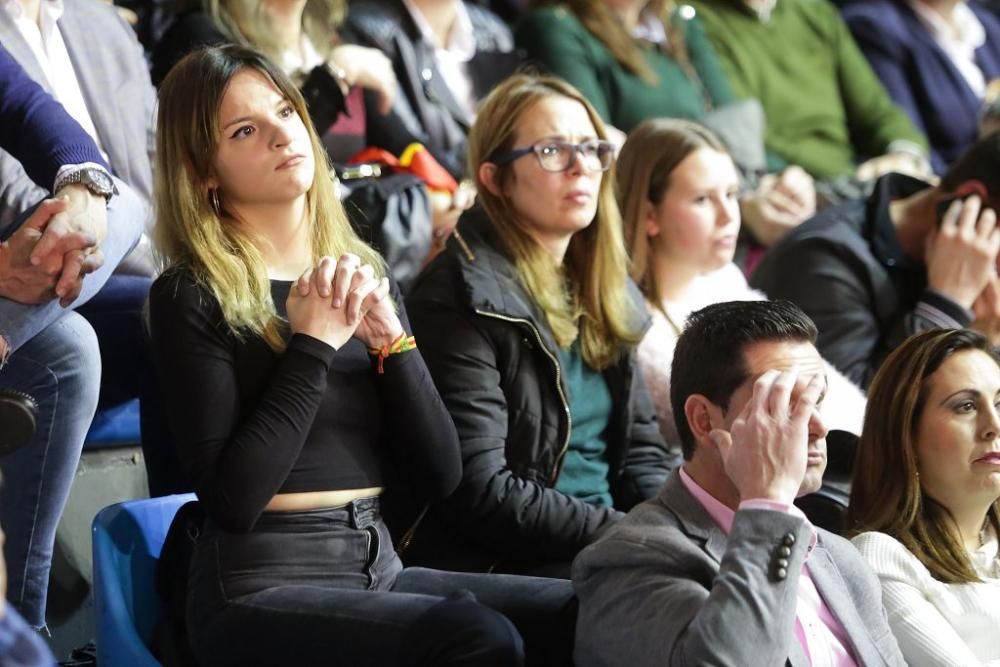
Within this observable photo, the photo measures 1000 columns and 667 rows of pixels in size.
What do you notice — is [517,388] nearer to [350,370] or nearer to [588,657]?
[350,370]

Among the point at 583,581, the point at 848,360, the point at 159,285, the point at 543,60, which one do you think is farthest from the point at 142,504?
the point at 543,60

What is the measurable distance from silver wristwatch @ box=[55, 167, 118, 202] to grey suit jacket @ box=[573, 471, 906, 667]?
948 millimetres

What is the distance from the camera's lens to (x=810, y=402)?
1.81 meters

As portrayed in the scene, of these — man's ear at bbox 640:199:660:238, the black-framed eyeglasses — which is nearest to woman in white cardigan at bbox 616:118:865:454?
man's ear at bbox 640:199:660:238

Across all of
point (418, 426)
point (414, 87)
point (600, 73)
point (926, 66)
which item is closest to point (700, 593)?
point (418, 426)

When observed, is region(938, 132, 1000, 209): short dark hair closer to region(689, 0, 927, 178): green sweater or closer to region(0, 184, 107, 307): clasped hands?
region(689, 0, 927, 178): green sweater

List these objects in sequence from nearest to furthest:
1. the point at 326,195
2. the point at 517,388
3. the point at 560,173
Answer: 1. the point at 326,195
2. the point at 517,388
3. the point at 560,173

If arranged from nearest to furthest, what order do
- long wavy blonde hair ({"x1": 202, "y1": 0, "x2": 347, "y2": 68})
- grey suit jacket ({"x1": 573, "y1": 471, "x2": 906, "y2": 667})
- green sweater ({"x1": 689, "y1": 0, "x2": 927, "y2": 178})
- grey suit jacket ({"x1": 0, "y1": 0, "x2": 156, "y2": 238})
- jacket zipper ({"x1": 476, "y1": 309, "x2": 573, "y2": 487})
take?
1. grey suit jacket ({"x1": 573, "y1": 471, "x2": 906, "y2": 667})
2. jacket zipper ({"x1": 476, "y1": 309, "x2": 573, "y2": 487})
3. grey suit jacket ({"x1": 0, "y1": 0, "x2": 156, "y2": 238})
4. long wavy blonde hair ({"x1": 202, "y1": 0, "x2": 347, "y2": 68})
5. green sweater ({"x1": 689, "y1": 0, "x2": 927, "y2": 178})

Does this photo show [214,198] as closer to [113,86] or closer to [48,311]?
[48,311]

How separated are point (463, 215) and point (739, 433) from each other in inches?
39.9

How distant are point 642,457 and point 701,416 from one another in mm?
753

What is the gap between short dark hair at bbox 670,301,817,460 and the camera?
1941mm

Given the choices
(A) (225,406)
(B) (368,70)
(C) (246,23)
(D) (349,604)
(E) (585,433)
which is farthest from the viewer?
(B) (368,70)

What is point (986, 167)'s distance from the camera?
3.28m
